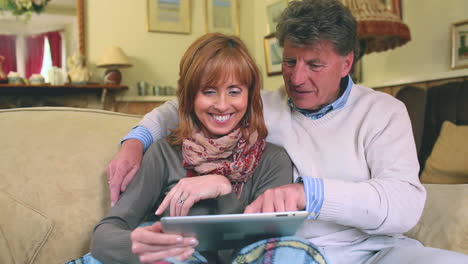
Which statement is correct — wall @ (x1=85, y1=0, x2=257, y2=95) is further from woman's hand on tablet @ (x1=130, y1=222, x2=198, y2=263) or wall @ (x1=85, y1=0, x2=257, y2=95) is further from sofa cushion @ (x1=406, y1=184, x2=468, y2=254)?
woman's hand on tablet @ (x1=130, y1=222, x2=198, y2=263)

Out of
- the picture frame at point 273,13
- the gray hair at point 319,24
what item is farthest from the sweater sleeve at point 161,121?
the picture frame at point 273,13

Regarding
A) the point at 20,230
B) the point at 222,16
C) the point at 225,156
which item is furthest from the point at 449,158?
the point at 222,16

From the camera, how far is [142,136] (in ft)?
4.31

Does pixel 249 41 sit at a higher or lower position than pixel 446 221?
higher

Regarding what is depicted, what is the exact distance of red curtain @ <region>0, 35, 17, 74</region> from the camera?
452 centimetres

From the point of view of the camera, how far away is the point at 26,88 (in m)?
4.49

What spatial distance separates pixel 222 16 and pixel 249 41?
47 cm

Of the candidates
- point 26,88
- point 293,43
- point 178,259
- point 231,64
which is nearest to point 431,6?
point 293,43

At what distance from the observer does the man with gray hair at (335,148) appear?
103 cm

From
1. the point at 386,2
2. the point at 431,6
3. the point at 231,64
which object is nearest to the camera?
the point at 231,64

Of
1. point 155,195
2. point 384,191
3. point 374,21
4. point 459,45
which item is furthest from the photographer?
point 459,45

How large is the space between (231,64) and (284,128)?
30cm

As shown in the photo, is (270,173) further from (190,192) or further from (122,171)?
(122,171)

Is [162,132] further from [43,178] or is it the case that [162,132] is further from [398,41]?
[398,41]
